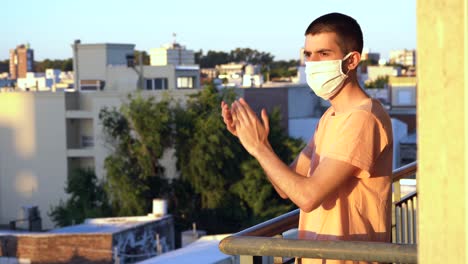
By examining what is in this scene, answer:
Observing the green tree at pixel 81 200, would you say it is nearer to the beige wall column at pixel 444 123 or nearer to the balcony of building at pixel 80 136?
the balcony of building at pixel 80 136

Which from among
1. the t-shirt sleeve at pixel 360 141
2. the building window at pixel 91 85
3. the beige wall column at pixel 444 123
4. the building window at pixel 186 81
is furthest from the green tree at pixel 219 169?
the beige wall column at pixel 444 123

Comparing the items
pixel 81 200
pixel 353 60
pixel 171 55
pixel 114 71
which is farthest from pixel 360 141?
pixel 171 55

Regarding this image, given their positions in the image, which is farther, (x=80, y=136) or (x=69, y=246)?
(x=80, y=136)

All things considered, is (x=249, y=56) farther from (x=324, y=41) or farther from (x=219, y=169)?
(x=324, y=41)

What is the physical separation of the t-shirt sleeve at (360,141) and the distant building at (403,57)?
130 m

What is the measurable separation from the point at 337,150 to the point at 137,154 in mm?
41722

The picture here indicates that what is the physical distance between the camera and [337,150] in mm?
3525

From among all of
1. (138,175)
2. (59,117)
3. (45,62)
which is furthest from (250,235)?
(45,62)

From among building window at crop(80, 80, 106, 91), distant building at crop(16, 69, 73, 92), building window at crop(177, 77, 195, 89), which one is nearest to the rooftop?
building window at crop(80, 80, 106, 91)

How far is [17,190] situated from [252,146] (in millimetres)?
52639

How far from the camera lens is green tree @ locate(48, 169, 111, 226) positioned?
45.0 metres

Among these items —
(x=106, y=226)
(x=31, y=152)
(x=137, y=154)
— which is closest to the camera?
(x=106, y=226)

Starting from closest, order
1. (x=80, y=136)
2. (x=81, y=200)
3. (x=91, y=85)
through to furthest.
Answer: (x=81, y=200) < (x=80, y=136) < (x=91, y=85)

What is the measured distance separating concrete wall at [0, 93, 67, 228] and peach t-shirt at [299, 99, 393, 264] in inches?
1977
